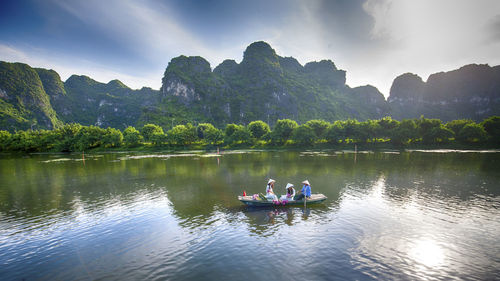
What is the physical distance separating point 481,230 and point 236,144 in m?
118

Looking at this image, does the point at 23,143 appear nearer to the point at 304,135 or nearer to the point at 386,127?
the point at 304,135

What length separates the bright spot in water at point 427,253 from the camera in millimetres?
14180

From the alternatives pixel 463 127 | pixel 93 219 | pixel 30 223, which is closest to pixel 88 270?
pixel 93 219

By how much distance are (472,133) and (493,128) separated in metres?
12.2

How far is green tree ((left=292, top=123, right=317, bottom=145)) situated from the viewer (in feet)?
378

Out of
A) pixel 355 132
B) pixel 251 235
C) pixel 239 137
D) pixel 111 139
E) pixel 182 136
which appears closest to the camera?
pixel 251 235

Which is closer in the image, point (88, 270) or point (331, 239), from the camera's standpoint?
point (88, 270)

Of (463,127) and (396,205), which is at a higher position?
(463,127)

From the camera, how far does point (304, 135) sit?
116 metres

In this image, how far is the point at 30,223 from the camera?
73.2 ft

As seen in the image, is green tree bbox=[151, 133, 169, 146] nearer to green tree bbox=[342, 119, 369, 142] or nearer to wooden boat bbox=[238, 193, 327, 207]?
green tree bbox=[342, 119, 369, 142]

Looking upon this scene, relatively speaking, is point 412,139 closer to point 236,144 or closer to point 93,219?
point 236,144

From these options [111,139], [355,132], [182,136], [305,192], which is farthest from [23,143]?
[355,132]

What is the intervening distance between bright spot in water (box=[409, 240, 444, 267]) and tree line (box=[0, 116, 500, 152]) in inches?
3962
